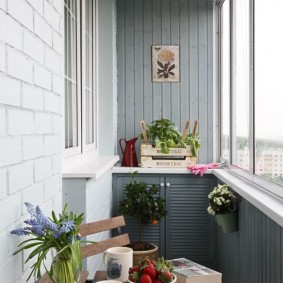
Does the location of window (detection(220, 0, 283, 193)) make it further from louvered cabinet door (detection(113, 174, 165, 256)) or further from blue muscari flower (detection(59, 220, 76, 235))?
blue muscari flower (detection(59, 220, 76, 235))

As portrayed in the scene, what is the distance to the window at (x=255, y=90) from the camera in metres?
2.24

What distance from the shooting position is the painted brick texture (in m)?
1.20

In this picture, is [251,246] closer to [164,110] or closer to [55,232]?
[55,232]

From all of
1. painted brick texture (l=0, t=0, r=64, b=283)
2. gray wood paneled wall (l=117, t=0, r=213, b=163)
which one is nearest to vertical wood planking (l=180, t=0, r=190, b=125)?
gray wood paneled wall (l=117, t=0, r=213, b=163)

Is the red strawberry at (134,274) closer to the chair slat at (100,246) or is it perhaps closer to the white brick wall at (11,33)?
the chair slat at (100,246)

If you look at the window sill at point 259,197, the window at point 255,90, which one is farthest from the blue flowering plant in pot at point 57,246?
the window at point 255,90

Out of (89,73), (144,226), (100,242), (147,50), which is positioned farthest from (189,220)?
(100,242)

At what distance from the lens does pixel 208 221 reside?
3.95 m

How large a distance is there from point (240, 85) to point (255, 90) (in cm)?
62

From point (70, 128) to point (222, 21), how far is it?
2.21 meters

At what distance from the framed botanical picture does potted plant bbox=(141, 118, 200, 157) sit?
1.70ft

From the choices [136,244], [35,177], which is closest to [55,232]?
[35,177]

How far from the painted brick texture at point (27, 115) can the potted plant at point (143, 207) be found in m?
1.87

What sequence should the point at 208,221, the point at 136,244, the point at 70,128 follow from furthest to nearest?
the point at 208,221, the point at 136,244, the point at 70,128
